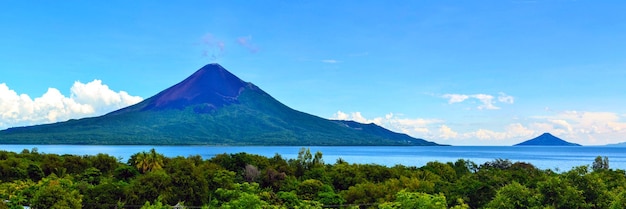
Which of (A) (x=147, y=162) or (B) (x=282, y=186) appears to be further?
(A) (x=147, y=162)

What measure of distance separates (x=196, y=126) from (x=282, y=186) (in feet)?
506

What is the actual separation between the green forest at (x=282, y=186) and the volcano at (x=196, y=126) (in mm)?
122831

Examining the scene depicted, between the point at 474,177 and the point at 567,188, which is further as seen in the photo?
the point at 474,177

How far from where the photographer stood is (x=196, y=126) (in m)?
179

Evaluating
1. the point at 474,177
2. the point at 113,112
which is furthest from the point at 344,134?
the point at 474,177

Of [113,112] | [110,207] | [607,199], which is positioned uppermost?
[113,112]

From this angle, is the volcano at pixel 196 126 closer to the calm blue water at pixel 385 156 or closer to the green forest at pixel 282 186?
the calm blue water at pixel 385 156

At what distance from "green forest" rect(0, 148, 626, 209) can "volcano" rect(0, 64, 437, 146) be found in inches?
4836

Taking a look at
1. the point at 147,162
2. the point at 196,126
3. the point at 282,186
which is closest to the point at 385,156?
the point at 196,126

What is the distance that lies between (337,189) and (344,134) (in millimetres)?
163155

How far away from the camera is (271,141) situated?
16650cm

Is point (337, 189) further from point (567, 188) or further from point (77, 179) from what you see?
point (567, 188)

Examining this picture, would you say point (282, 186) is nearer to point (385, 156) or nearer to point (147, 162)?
point (147, 162)

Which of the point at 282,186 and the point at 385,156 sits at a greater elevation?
the point at 385,156
